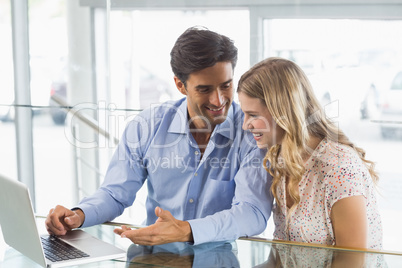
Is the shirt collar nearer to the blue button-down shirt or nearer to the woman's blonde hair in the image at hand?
the blue button-down shirt

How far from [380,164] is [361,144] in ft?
0.44

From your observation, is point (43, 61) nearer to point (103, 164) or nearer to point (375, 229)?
point (103, 164)

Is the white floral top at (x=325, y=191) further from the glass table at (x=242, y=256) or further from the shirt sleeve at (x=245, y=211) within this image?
the glass table at (x=242, y=256)

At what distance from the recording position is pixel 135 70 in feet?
9.45

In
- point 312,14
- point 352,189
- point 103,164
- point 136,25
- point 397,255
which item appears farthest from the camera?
point 103,164

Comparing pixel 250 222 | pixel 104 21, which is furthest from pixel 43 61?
pixel 250 222

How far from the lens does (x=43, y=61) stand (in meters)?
3.16

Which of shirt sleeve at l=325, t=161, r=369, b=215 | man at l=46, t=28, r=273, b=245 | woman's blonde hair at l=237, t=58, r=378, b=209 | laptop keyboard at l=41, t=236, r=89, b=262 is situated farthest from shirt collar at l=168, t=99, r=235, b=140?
laptop keyboard at l=41, t=236, r=89, b=262

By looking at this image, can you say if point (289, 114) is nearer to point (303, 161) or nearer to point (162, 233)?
point (303, 161)

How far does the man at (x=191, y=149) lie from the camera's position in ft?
5.94

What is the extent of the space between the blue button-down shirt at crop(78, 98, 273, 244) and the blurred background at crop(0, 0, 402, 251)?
0.72 metres

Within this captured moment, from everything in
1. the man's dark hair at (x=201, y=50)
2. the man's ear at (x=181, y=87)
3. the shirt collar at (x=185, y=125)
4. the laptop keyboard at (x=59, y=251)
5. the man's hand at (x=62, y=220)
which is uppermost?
the man's dark hair at (x=201, y=50)

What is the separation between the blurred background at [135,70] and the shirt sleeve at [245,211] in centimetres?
98

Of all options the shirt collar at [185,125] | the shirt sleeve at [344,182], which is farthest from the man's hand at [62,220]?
the shirt sleeve at [344,182]
